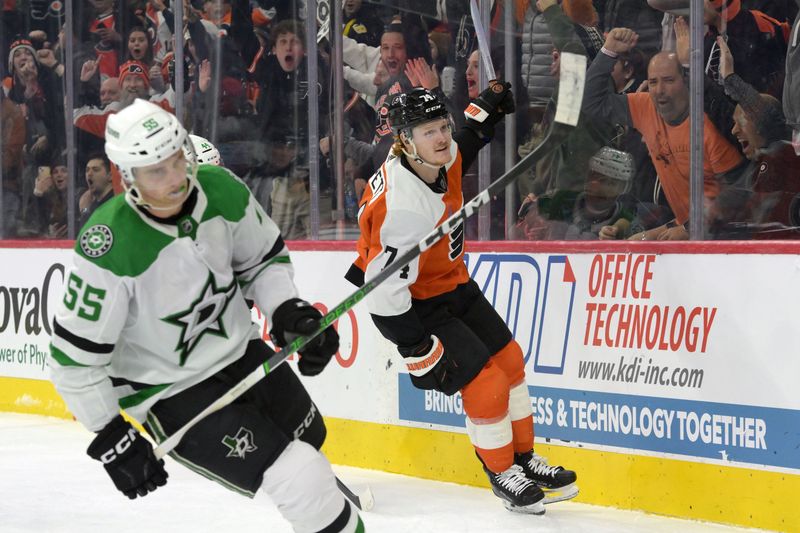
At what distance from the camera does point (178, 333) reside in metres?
2.68

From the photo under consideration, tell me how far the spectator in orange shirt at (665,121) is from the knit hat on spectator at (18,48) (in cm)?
406

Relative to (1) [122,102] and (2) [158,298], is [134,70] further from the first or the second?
(2) [158,298]

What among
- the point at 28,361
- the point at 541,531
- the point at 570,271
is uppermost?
the point at 570,271

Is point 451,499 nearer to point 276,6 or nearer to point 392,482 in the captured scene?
point 392,482

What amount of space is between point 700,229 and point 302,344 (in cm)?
174

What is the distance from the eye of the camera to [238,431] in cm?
263

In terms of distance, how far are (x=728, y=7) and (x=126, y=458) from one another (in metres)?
2.42

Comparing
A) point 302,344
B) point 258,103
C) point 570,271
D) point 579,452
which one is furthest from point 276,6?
point 302,344

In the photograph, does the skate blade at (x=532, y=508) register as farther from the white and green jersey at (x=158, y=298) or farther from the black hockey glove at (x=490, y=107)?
the white and green jersey at (x=158, y=298)

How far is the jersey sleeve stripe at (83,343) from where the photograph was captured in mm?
2568

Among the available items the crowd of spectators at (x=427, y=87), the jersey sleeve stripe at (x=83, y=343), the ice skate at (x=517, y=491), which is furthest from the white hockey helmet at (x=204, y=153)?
the jersey sleeve stripe at (x=83, y=343)

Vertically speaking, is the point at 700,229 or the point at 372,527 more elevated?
the point at 700,229

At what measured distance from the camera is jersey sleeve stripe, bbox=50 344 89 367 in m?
2.59

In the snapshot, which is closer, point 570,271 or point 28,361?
point 570,271
